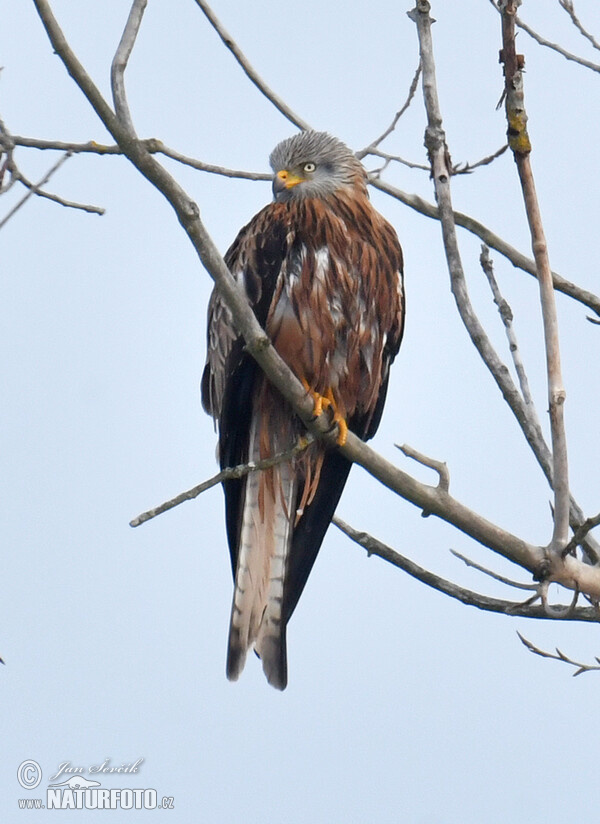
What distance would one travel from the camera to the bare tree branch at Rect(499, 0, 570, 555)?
3016 mm

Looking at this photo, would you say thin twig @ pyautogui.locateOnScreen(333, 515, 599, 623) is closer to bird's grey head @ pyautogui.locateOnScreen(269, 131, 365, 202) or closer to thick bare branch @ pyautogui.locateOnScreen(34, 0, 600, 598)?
thick bare branch @ pyautogui.locateOnScreen(34, 0, 600, 598)

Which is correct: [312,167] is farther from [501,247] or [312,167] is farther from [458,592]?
[458,592]

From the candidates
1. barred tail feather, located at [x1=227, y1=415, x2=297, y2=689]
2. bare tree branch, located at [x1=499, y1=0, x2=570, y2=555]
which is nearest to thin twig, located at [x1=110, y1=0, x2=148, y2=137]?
bare tree branch, located at [x1=499, y1=0, x2=570, y2=555]

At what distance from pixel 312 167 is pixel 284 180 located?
9.7 inches

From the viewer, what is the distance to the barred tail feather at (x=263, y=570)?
439 centimetres

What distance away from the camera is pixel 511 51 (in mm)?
2916

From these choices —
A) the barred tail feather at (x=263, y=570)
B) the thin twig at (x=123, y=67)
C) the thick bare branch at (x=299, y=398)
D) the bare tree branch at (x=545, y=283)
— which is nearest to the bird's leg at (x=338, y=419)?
the thick bare branch at (x=299, y=398)

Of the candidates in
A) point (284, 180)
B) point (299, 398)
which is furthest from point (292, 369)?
point (284, 180)

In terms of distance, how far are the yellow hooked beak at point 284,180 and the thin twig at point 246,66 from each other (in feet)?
0.99

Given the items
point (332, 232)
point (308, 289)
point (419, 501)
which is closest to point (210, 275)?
point (419, 501)

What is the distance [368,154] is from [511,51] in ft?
7.34

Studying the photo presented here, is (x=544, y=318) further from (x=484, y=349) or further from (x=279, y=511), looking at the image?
(x=279, y=511)

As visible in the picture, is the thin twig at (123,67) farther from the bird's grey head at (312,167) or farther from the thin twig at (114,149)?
the bird's grey head at (312,167)

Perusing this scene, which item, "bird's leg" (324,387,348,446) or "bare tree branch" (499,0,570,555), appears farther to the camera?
"bird's leg" (324,387,348,446)
